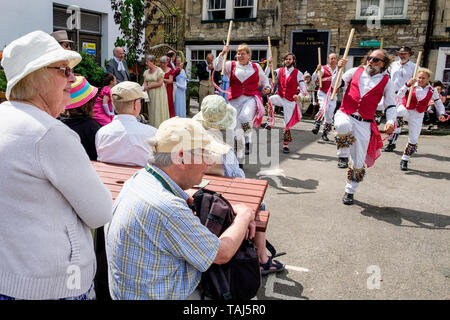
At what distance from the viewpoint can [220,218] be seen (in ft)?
5.98

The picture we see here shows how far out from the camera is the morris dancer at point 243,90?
652cm

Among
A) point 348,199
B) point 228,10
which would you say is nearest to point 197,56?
point 228,10

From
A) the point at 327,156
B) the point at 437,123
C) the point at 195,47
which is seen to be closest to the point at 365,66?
the point at 327,156

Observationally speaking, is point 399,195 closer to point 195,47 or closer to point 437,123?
point 437,123

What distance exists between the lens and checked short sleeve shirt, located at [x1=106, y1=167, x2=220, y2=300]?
61.8 inches

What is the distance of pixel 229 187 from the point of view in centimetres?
277

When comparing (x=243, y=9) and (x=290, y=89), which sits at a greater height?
(x=243, y=9)

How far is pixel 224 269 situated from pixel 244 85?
512 cm

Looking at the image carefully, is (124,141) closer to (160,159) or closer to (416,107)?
(160,159)

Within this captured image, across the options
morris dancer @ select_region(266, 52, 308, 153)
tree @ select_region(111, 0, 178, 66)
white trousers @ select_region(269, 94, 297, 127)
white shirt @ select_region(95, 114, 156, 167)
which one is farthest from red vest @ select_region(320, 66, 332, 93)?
white shirt @ select_region(95, 114, 156, 167)

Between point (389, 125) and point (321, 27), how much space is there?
40.0ft

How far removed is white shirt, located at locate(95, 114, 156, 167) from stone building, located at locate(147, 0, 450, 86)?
1360 centimetres

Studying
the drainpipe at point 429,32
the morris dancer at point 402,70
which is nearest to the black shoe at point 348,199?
the morris dancer at point 402,70

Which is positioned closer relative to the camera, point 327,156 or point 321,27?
point 327,156
